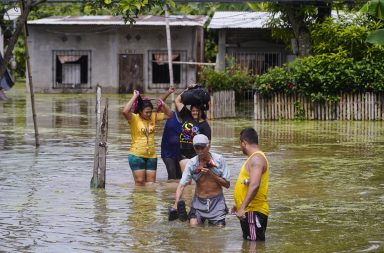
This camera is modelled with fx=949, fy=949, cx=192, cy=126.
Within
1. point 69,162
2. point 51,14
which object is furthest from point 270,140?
point 51,14

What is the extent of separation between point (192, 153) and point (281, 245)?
3.84m

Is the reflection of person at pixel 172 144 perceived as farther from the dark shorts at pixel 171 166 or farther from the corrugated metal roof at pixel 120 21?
the corrugated metal roof at pixel 120 21

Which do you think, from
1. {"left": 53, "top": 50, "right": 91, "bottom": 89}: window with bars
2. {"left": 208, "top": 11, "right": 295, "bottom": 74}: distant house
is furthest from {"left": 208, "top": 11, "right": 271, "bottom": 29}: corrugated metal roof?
{"left": 53, "top": 50, "right": 91, "bottom": 89}: window with bars

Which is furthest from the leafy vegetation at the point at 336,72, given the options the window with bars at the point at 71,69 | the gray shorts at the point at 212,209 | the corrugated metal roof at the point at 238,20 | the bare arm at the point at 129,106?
the window with bars at the point at 71,69

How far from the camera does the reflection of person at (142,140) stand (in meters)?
13.7

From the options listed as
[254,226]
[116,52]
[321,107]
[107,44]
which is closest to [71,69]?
[107,44]

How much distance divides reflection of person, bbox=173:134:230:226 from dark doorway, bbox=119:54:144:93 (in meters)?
33.2

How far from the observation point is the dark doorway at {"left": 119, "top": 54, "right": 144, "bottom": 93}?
43.7 metres

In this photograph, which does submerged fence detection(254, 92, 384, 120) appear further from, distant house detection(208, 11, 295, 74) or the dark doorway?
the dark doorway

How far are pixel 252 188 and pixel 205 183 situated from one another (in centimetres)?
131

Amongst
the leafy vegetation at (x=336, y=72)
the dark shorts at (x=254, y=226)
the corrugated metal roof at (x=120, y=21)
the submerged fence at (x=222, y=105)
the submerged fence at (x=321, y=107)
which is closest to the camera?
the dark shorts at (x=254, y=226)

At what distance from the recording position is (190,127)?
13211 millimetres

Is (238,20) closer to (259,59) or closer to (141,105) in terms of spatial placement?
(259,59)

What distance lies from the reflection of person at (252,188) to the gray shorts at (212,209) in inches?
33.6
